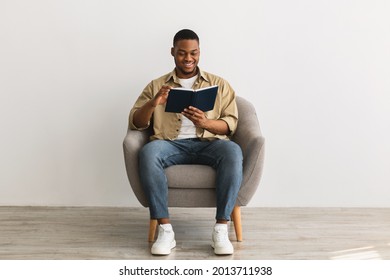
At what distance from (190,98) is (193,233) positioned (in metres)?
0.83

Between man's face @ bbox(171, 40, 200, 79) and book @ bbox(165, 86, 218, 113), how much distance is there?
0.30 m

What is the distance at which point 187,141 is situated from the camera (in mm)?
3713

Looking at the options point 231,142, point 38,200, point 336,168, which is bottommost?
point 38,200

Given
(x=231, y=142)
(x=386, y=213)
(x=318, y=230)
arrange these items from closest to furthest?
1. (x=231, y=142)
2. (x=318, y=230)
3. (x=386, y=213)

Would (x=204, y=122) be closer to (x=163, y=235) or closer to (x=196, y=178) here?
(x=196, y=178)

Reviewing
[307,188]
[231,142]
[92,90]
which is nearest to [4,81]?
[92,90]

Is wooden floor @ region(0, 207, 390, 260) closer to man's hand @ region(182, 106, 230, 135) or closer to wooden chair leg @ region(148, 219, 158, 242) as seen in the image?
wooden chair leg @ region(148, 219, 158, 242)

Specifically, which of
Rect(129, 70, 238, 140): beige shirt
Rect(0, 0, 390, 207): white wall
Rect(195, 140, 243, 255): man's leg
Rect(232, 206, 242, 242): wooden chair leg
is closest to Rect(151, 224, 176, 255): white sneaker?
Rect(195, 140, 243, 255): man's leg

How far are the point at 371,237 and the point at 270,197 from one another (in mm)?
854

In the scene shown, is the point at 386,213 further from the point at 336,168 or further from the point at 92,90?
the point at 92,90

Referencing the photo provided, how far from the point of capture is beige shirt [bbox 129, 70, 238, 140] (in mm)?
A: 3734

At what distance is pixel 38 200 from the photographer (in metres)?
4.43

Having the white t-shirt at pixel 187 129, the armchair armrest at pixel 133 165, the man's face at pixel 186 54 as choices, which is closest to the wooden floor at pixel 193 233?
the armchair armrest at pixel 133 165

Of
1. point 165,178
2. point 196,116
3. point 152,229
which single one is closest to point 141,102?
point 196,116
